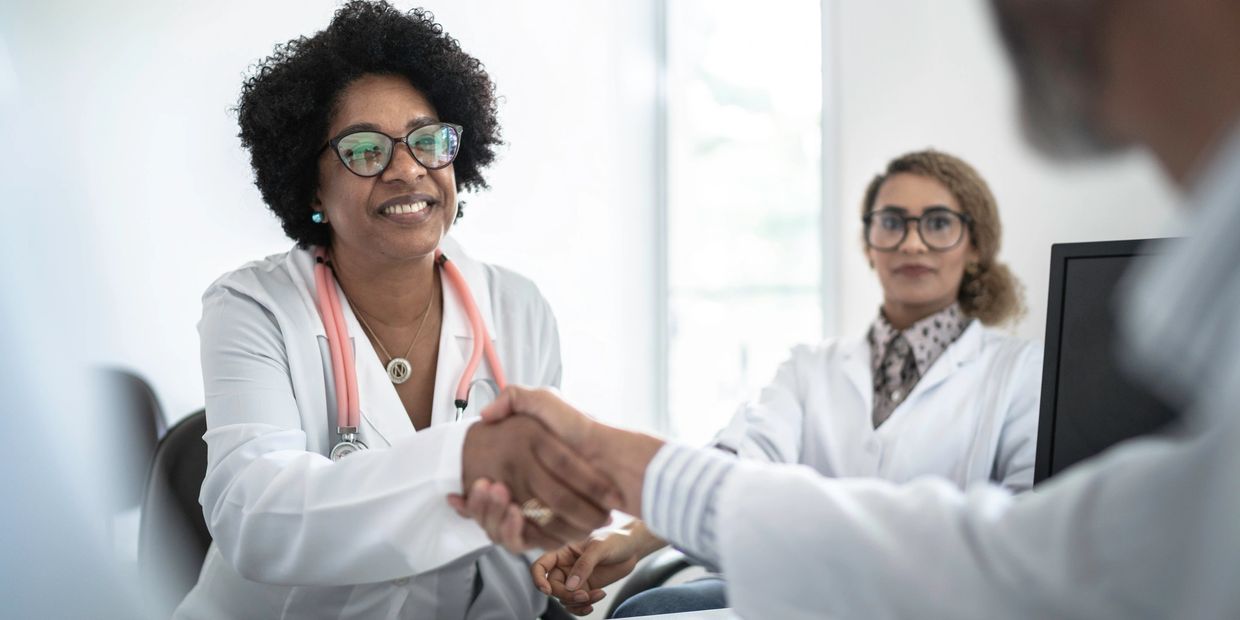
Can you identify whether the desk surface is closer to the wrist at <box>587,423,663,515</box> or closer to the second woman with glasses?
the wrist at <box>587,423,663,515</box>

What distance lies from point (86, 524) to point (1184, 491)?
2.03 meters

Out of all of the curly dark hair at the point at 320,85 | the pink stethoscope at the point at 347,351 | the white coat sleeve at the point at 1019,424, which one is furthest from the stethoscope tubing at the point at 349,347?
the white coat sleeve at the point at 1019,424

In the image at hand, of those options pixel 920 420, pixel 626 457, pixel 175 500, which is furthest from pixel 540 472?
pixel 920 420

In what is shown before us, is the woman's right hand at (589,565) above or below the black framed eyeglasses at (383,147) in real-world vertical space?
below

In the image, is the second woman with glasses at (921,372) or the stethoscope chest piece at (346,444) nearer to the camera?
the stethoscope chest piece at (346,444)

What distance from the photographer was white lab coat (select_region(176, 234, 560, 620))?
3.85 feet

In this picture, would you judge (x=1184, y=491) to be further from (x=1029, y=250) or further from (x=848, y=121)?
(x=848, y=121)

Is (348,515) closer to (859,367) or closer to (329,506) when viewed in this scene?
(329,506)

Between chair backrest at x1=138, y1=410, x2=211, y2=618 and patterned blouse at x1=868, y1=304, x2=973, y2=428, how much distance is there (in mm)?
1399

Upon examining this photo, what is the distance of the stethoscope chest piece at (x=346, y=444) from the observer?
1439 millimetres

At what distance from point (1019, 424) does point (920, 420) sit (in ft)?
0.65

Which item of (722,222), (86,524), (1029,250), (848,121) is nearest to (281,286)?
(86,524)

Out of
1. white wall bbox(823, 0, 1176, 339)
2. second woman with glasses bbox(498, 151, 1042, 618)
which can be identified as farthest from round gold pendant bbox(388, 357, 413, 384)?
white wall bbox(823, 0, 1176, 339)

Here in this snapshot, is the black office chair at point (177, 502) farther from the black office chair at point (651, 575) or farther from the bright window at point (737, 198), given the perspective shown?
the bright window at point (737, 198)
